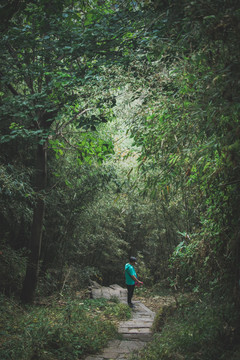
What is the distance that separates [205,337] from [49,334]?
1.99m

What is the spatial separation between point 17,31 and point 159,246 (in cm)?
850

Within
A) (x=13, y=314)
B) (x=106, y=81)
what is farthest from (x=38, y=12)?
(x=13, y=314)

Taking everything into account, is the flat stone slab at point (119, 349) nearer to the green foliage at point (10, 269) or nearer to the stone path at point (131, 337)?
the stone path at point (131, 337)

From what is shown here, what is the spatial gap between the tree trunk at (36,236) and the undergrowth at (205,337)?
330cm

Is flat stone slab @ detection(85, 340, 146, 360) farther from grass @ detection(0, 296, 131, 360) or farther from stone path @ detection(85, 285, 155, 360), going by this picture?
grass @ detection(0, 296, 131, 360)

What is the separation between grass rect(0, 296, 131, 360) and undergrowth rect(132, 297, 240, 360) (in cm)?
81

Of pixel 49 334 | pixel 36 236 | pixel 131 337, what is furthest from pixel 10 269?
pixel 131 337

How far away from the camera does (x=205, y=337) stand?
102 inches

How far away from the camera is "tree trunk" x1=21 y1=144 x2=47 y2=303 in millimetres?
6145

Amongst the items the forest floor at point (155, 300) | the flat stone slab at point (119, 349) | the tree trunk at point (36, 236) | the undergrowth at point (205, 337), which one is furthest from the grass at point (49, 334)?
the forest floor at point (155, 300)

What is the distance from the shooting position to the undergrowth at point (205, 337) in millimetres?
2373

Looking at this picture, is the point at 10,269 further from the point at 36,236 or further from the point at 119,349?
the point at 119,349

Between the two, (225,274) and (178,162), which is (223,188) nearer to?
(178,162)

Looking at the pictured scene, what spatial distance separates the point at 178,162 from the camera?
2670 millimetres
